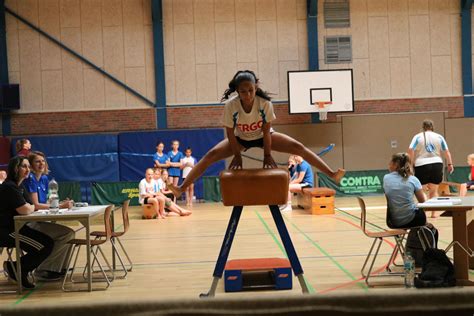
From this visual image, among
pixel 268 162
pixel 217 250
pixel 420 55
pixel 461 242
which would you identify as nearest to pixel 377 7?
pixel 420 55

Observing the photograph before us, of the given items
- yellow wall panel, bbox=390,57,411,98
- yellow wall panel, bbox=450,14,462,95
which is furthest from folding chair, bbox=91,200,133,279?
yellow wall panel, bbox=450,14,462,95

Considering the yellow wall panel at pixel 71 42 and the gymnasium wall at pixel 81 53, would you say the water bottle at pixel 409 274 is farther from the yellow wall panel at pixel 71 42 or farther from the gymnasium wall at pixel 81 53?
the yellow wall panel at pixel 71 42

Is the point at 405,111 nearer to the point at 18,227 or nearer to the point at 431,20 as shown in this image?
the point at 431,20

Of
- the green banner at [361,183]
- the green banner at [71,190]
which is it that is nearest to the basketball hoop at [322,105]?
the green banner at [361,183]

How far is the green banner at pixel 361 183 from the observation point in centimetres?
1586

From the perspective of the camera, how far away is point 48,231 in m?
6.27

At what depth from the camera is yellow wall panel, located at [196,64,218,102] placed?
16719 mm

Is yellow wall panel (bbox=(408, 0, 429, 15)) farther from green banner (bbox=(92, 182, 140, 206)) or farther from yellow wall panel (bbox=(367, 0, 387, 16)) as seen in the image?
green banner (bbox=(92, 182, 140, 206))

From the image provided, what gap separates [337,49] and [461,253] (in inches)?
475

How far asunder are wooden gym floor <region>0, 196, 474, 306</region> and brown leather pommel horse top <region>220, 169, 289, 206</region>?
3.01 ft

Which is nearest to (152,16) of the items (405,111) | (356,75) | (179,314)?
(356,75)

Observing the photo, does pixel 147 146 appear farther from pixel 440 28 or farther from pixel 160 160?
pixel 440 28

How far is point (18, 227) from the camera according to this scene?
18.8ft

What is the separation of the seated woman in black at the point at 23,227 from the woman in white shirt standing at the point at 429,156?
606cm
